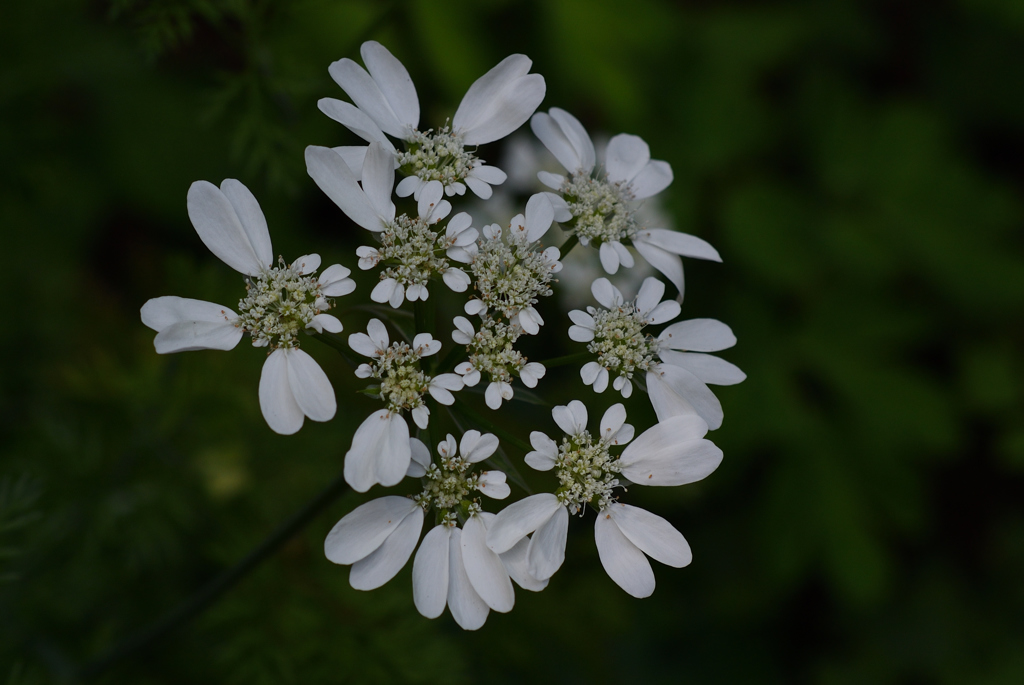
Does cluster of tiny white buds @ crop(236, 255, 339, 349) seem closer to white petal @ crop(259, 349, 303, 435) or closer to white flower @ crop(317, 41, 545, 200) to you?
white petal @ crop(259, 349, 303, 435)

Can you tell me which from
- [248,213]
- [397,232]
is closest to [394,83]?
[397,232]

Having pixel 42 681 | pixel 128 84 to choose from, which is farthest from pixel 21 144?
pixel 42 681

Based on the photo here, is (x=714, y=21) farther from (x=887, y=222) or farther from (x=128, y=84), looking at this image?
(x=128, y=84)

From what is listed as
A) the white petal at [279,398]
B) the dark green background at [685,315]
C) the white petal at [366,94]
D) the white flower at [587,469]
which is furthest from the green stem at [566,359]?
the dark green background at [685,315]

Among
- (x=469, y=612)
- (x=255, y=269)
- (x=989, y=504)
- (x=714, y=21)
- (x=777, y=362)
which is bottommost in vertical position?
(x=469, y=612)

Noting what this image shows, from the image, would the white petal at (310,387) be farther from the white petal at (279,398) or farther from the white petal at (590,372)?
the white petal at (590,372)

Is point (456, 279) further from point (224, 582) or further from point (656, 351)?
point (224, 582)
